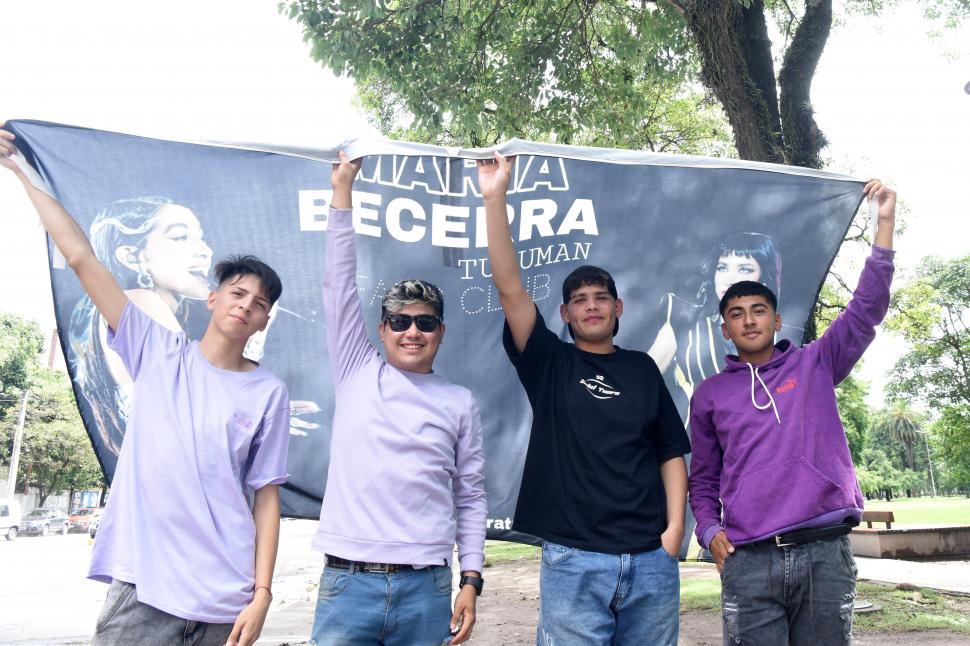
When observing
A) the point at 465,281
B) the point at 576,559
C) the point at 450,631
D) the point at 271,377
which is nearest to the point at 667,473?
the point at 576,559

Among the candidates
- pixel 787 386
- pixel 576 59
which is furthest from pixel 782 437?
pixel 576 59

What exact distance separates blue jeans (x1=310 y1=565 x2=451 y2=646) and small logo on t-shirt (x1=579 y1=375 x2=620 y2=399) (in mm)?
982

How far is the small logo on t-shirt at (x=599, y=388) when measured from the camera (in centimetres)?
315

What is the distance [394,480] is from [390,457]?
0.09 metres

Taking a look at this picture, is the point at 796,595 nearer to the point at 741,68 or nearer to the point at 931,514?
the point at 741,68

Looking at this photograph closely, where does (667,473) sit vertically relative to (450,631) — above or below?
above

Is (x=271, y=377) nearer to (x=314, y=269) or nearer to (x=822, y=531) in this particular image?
(x=314, y=269)

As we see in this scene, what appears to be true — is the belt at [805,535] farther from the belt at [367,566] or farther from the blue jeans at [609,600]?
the belt at [367,566]

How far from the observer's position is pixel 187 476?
258 centimetres

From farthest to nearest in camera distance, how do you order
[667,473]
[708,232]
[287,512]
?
[708,232] → [287,512] → [667,473]

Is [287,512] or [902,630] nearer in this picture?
[287,512]

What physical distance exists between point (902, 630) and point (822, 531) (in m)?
5.08

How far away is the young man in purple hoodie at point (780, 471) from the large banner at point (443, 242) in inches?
22.8

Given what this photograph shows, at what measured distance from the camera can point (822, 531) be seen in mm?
3018
